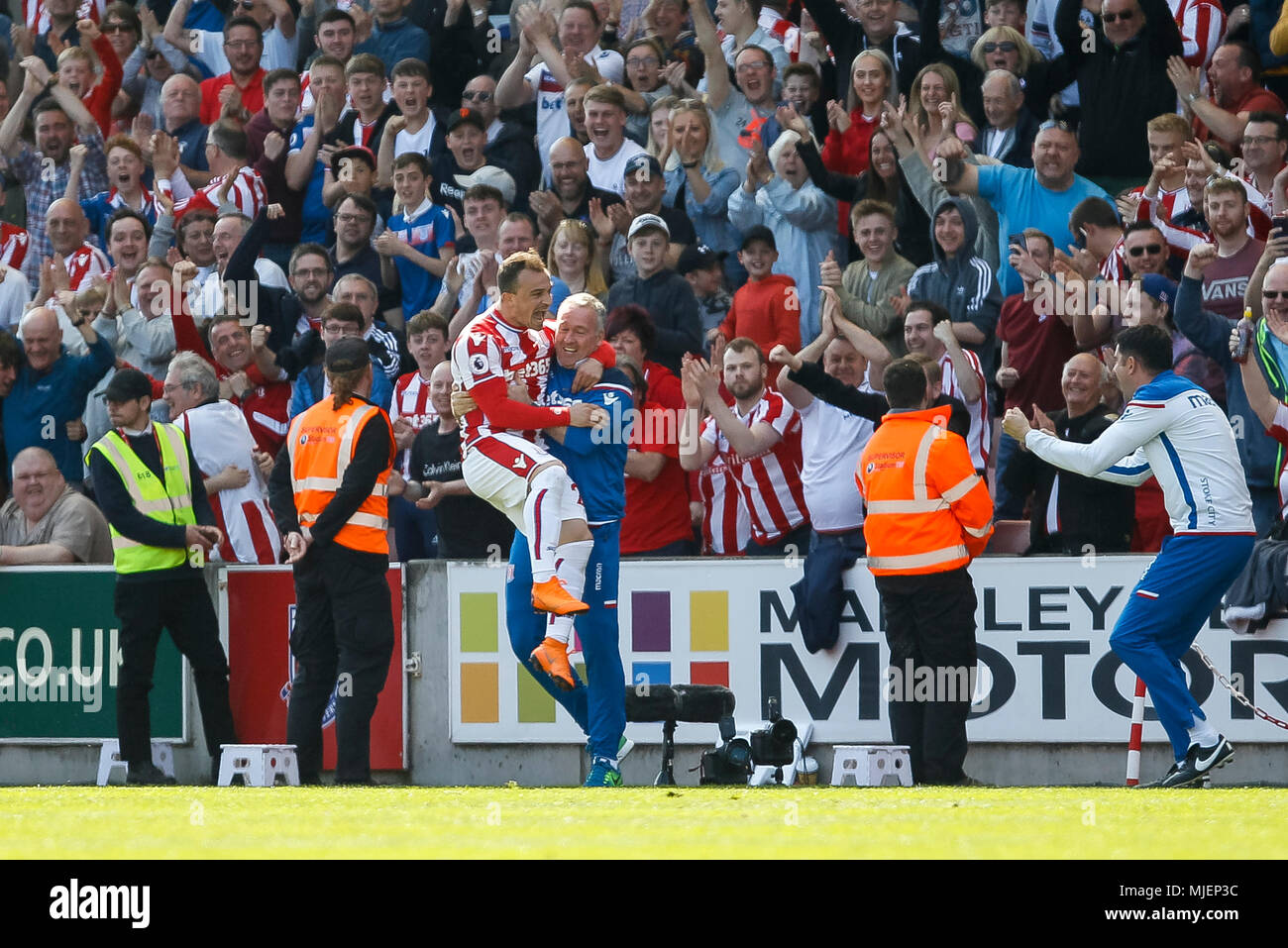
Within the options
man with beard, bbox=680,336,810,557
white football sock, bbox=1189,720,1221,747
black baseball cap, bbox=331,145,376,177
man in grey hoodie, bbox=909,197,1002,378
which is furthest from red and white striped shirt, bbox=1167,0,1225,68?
white football sock, bbox=1189,720,1221,747

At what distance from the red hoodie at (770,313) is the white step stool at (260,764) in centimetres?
407

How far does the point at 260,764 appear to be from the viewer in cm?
998

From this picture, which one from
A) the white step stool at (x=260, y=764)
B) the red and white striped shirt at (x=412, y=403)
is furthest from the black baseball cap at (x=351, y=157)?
the white step stool at (x=260, y=764)

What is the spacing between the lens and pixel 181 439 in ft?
36.4

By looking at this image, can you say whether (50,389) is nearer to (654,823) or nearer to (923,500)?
(923,500)

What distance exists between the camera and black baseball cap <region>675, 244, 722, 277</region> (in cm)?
1279

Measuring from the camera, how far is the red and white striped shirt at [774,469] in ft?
37.2

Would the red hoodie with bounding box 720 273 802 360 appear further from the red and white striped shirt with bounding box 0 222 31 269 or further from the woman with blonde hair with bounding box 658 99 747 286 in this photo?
the red and white striped shirt with bounding box 0 222 31 269

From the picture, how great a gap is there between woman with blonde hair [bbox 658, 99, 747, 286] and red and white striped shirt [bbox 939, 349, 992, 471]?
2370 mm

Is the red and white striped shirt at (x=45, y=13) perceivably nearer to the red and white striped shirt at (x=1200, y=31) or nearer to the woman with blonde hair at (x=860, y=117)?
the woman with blonde hair at (x=860, y=117)

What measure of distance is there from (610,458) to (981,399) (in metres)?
3.40

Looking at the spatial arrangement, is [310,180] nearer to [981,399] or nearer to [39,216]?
[39,216]

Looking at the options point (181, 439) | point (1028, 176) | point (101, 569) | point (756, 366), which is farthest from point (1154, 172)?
point (101, 569)

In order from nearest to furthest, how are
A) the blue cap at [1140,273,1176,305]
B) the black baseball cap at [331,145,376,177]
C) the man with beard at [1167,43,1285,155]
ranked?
1. the blue cap at [1140,273,1176,305]
2. the man with beard at [1167,43,1285,155]
3. the black baseball cap at [331,145,376,177]
